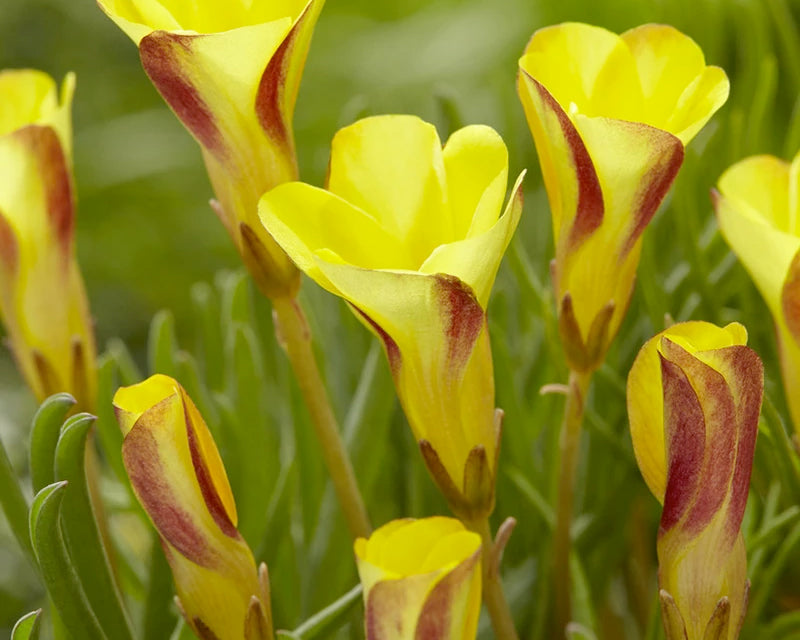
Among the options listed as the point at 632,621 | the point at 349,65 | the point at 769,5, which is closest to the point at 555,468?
the point at 632,621

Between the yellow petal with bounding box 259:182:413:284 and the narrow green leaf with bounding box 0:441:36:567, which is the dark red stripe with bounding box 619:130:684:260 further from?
the narrow green leaf with bounding box 0:441:36:567

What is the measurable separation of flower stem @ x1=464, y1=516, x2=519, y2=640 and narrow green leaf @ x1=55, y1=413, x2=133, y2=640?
0.34ft

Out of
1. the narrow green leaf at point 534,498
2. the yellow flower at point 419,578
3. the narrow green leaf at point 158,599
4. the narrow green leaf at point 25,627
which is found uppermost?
the yellow flower at point 419,578

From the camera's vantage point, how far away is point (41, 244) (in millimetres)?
337

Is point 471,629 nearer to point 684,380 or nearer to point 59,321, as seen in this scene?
point 684,380

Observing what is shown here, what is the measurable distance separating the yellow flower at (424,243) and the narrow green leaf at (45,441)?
0.08 m

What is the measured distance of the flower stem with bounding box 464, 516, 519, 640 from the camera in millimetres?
287

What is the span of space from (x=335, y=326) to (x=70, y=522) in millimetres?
207

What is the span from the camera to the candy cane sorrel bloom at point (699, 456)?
0.23 m

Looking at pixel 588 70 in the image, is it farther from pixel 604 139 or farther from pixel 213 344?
pixel 213 344

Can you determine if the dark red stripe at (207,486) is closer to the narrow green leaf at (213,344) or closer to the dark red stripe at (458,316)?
the dark red stripe at (458,316)

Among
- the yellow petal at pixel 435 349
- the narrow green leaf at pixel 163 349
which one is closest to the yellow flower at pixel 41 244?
the narrow green leaf at pixel 163 349

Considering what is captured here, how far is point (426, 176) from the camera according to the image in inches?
10.5

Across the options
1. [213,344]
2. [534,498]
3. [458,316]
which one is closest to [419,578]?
[458,316]
